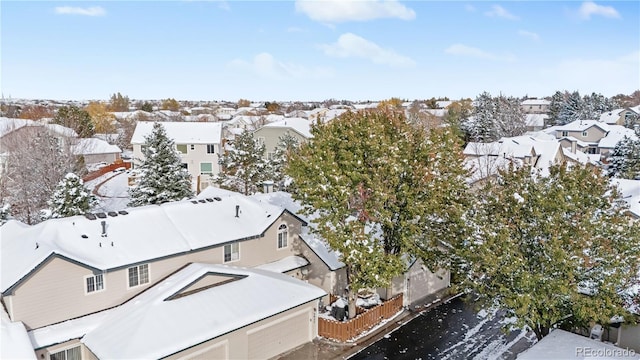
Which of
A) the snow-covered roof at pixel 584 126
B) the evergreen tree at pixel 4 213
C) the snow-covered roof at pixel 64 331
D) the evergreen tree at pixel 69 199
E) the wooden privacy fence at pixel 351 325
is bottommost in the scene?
the wooden privacy fence at pixel 351 325

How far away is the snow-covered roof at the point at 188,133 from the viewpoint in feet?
166

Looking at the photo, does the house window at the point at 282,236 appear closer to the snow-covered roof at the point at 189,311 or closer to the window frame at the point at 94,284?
the snow-covered roof at the point at 189,311

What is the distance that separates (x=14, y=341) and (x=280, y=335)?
933cm

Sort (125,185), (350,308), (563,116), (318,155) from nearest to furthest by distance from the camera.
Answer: (318,155), (350,308), (125,185), (563,116)

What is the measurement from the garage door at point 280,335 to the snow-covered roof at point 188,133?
3422 cm

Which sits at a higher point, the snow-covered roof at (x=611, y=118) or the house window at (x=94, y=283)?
the snow-covered roof at (x=611, y=118)

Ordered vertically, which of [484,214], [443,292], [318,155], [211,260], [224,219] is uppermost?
[318,155]

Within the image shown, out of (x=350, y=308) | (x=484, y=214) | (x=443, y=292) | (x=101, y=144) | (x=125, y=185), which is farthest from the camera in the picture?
(x=101, y=144)

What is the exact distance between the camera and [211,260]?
2097 cm

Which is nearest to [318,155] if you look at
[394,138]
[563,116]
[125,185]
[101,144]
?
[394,138]

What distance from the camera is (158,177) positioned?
33.4 m

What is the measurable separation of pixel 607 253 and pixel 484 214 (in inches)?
157

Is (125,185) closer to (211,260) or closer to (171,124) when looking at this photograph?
(171,124)

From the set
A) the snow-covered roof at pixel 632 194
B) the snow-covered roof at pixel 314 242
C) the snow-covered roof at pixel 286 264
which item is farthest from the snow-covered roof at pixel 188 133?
the snow-covered roof at pixel 632 194
